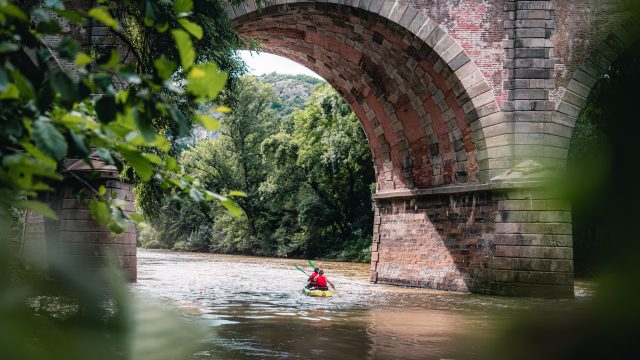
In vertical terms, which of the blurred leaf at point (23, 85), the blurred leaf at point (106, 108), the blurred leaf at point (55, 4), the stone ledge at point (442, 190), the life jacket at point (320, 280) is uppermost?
the stone ledge at point (442, 190)

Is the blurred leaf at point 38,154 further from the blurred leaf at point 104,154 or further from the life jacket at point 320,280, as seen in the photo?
the life jacket at point 320,280

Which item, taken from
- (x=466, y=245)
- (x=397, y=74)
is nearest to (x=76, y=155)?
(x=466, y=245)

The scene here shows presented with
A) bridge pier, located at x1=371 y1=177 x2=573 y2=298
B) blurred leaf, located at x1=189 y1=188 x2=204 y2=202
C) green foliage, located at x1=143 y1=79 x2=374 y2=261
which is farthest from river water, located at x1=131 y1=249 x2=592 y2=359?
green foliage, located at x1=143 y1=79 x2=374 y2=261

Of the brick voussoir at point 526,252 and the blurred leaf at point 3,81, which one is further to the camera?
the brick voussoir at point 526,252

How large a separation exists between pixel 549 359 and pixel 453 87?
14225 mm

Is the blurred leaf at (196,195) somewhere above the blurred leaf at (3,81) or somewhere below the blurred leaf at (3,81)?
below

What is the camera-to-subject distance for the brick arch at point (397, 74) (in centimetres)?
1418

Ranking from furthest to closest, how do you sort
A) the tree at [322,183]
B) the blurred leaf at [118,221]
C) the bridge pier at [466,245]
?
the tree at [322,183] < the bridge pier at [466,245] < the blurred leaf at [118,221]

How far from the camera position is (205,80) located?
1.10 m

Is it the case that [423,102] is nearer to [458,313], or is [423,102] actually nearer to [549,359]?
[458,313]

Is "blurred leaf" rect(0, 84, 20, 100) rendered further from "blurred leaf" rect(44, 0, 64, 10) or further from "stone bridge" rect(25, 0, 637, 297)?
"stone bridge" rect(25, 0, 637, 297)

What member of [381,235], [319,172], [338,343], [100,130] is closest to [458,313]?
[338,343]

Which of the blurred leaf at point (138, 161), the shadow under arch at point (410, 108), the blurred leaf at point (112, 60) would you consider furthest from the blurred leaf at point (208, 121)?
the shadow under arch at point (410, 108)

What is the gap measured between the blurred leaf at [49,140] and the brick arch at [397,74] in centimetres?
1260
